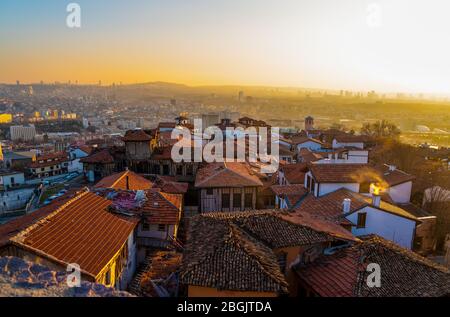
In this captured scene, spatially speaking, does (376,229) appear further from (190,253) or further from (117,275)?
(117,275)

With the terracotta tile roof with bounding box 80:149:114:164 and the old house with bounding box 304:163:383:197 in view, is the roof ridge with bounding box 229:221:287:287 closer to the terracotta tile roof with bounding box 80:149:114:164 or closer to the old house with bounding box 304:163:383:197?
the old house with bounding box 304:163:383:197

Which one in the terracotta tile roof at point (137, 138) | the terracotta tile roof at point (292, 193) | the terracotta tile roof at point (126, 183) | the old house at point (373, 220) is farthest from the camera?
the terracotta tile roof at point (137, 138)

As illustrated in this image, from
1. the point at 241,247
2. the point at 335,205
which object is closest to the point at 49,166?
the point at 335,205

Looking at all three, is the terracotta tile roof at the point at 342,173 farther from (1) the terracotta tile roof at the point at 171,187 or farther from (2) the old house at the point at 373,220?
(1) the terracotta tile roof at the point at 171,187

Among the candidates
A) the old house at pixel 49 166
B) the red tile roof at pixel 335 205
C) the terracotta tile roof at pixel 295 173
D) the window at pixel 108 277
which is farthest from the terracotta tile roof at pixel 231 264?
the old house at pixel 49 166

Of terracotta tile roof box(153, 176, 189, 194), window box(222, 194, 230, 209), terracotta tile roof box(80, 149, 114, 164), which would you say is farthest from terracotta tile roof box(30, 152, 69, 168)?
window box(222, 194, 230, 209)

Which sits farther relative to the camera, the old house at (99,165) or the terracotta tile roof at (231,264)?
the old house at (99,165)
